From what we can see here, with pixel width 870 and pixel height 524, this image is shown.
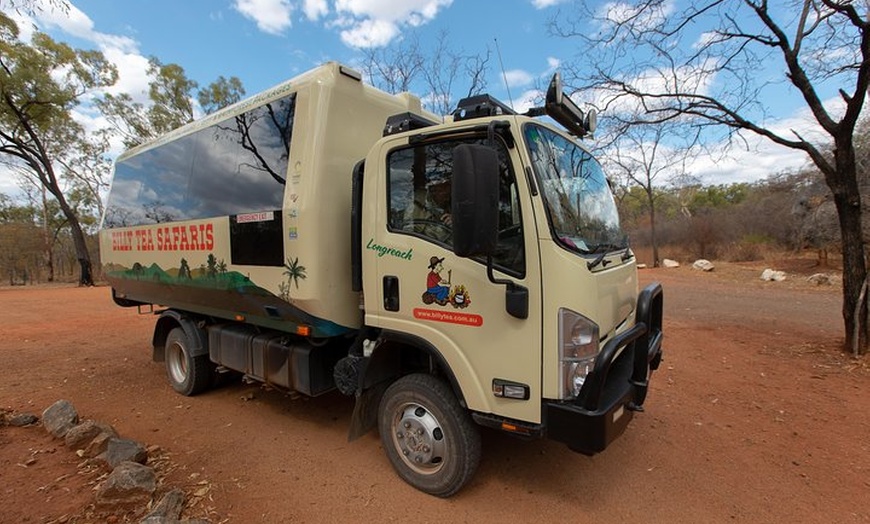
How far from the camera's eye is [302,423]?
429 cm

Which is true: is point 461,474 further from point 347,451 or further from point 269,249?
point 269,249

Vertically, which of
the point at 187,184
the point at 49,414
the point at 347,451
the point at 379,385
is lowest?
the point at 347,451

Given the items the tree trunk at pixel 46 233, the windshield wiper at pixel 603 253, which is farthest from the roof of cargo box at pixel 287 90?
the tree trunk at pixel 46 233

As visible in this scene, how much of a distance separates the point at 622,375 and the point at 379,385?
6.04 feet

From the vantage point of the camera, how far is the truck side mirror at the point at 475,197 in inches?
84.3

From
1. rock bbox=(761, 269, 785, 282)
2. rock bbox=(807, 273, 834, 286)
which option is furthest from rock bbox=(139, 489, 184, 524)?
rock bbox=(761, 269, 785, 282)

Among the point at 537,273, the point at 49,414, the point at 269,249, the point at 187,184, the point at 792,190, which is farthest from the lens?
the point at 792,190

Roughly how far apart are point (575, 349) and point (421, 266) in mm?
1111

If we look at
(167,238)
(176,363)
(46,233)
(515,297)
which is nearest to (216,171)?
(167,238)

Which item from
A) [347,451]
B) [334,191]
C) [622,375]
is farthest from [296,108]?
[622,375]

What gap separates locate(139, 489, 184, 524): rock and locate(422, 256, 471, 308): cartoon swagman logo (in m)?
2.03

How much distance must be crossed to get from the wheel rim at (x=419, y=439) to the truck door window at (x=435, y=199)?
4.13ft

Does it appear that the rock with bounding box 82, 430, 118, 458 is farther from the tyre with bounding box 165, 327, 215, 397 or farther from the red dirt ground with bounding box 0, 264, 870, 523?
the tyre with bounding box 165, 327, 215, 397

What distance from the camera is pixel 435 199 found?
2.87 m
